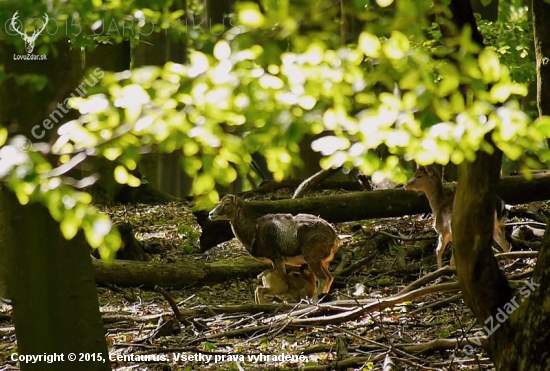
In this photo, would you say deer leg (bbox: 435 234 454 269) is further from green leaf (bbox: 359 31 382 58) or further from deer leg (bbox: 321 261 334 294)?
green leaf (bbox: 359 31 382 58)

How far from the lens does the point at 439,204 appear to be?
11641 millimetres

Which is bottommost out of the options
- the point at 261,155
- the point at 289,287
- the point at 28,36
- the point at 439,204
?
the point at 289,287

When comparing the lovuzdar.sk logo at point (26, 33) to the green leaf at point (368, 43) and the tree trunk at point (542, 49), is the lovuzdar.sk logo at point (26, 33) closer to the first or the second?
the green leaf at point (368, 43)

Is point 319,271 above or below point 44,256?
below

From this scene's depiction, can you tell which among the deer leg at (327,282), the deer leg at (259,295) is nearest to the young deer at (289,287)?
the deer leg at (259,295)

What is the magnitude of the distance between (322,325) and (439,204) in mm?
A: 4343

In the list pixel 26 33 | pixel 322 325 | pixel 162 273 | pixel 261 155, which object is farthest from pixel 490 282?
pixel 162 273

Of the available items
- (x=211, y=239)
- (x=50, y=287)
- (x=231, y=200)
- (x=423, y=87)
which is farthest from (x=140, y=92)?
(x=211, y=239)

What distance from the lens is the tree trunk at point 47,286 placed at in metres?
5.59

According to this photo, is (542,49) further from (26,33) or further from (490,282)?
(26,33)

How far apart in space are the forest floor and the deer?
494 mm

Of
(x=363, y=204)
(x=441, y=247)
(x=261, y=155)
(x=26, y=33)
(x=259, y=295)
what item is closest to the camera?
(x=261, y=155)

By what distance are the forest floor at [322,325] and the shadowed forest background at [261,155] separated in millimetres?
A: 27

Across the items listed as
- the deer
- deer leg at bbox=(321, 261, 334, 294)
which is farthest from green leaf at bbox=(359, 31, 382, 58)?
deer leg at bbox=(321, 261, 334, 294)
